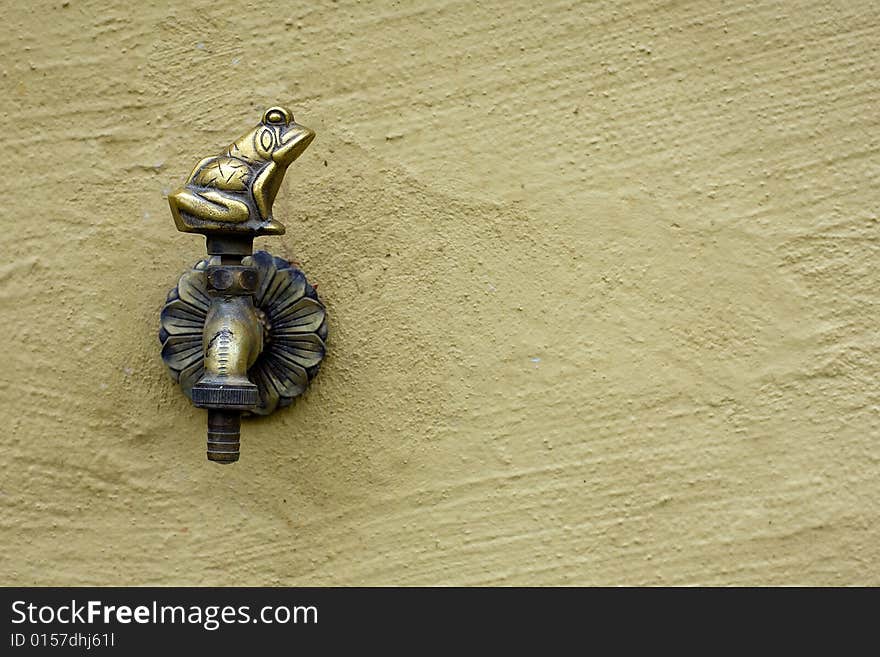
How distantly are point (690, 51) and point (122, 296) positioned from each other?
18.3 inches

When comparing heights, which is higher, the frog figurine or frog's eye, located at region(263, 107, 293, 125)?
frog's eye, located at region(263, 107, 293, 125)

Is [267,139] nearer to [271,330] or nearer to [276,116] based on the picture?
[276,116]

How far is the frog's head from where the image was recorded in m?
0.72

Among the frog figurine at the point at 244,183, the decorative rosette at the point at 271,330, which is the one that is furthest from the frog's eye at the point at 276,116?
the decorative rosette at the point at 271,330

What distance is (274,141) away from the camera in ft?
2.36

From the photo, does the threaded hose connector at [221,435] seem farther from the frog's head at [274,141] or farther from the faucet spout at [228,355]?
the frog's head at [274,141]

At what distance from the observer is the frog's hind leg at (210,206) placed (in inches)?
27.7

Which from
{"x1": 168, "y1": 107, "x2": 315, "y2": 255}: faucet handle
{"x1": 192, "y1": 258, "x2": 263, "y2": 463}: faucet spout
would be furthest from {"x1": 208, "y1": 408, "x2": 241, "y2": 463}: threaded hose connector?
{"x1": 168, "y1": 107, "x2": 315, "y2": 255}: faucet handle

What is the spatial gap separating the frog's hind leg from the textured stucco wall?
0.10 meters

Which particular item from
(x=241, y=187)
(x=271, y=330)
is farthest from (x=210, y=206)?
(x=271, y=330)

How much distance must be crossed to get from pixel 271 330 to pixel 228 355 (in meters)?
0.09

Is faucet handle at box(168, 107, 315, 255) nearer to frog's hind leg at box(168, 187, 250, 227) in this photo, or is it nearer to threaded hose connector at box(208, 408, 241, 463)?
frog's hind leg at box(168, 187, 250, 227)

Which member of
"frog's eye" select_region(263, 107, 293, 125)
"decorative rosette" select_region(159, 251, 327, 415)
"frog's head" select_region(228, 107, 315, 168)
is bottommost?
"decorative rosette" select_region(159, 251, 327, 415)

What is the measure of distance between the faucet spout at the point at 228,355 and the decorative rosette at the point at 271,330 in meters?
0.04
